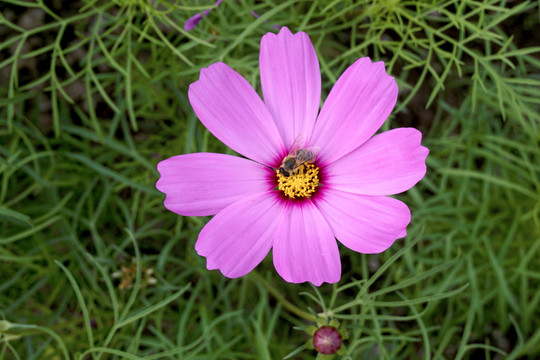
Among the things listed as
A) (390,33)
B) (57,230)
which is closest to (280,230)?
(57,230)

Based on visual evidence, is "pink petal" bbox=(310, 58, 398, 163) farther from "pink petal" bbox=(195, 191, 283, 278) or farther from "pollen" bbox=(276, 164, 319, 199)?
"pink petal" bbox=(195, 191, 283, 278)

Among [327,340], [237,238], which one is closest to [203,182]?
[237,238]

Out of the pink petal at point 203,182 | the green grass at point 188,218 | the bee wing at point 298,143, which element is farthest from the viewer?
the green grass at point 188,218

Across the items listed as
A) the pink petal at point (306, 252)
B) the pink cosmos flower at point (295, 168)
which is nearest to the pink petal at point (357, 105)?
the pink cosmos flower at point (295, 168)

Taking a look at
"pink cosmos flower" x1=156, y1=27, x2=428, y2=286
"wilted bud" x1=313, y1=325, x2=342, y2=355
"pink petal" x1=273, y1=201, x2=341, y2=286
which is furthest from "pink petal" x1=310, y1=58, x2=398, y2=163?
Result: "wilted bud" x1=313, y1=325, x2=342, y2=355

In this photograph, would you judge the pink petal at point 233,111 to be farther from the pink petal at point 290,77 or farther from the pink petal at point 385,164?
the pink petal at point 385,164

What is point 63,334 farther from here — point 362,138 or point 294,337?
point 362,138

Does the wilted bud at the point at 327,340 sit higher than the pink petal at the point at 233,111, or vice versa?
the pink petal at the point at 233,111
